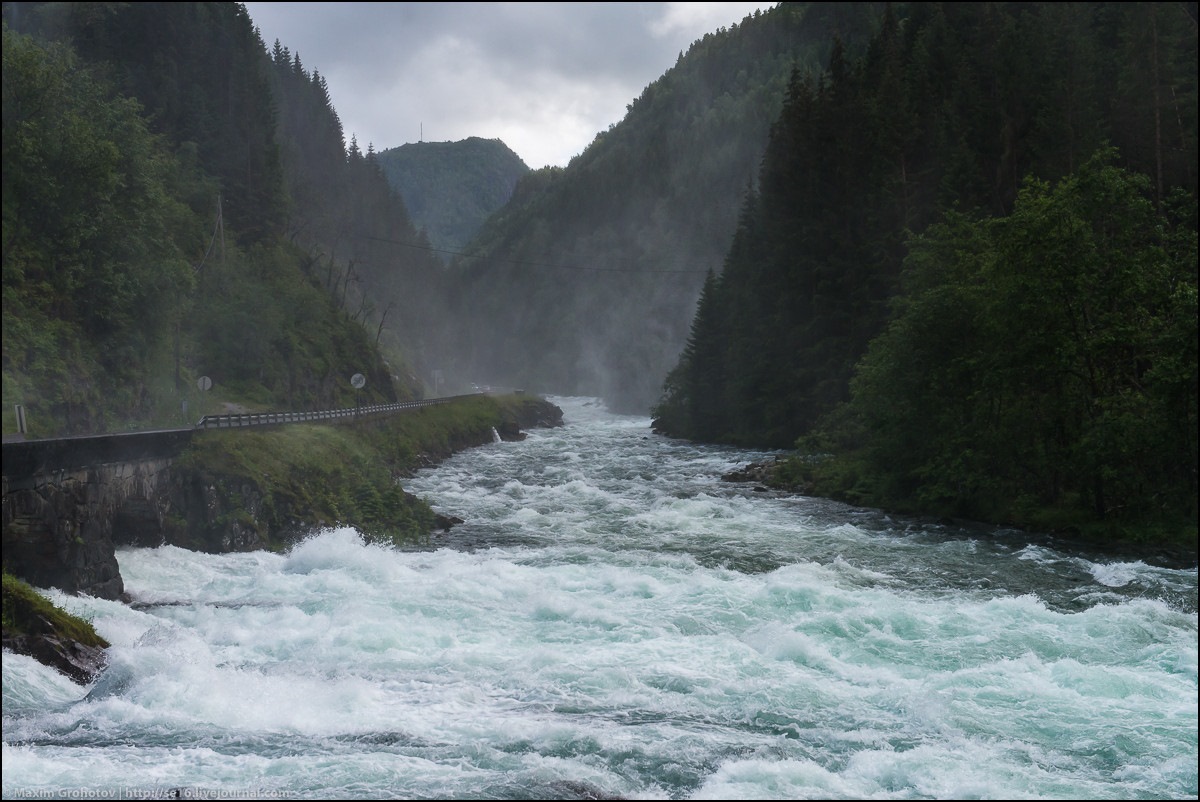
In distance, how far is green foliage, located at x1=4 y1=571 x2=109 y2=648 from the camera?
51.3 feet

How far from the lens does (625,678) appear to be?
15.7 m

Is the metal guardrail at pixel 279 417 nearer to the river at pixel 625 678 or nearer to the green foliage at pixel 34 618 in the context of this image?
the river at pixel 625 678

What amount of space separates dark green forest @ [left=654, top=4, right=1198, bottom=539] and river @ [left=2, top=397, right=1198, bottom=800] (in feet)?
14.6

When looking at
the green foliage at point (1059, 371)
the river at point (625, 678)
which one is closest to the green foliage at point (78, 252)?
the river at point (625, 678)

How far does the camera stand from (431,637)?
18078mm

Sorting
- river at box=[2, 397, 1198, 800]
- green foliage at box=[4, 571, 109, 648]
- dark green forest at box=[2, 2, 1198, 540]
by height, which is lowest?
river at box=[2, 397, 1198, 800]

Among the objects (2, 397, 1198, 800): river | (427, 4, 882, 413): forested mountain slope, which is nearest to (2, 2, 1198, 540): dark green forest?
(2, 397, 1198, 800): river

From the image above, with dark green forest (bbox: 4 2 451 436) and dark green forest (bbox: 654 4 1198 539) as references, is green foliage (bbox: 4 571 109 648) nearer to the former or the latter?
dark green forest (bbox: 4 2 451 436)

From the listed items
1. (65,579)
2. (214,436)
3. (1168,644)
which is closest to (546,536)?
(214,436)

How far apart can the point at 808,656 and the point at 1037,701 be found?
150 inches

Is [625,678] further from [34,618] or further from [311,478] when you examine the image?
[311,478]

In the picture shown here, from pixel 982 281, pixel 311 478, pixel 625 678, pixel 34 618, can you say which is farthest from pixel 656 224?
pixel 34 618

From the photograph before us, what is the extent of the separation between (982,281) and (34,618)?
30.7 metres

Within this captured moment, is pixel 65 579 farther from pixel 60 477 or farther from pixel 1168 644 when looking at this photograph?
pixel 1168 644
